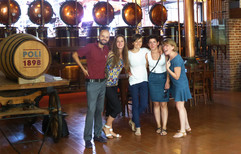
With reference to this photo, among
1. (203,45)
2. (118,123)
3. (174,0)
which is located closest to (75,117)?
(118,123)

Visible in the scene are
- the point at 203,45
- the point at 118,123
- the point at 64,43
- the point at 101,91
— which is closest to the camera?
the point at 101,91

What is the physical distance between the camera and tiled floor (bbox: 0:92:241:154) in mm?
3957

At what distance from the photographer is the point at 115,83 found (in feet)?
14.3

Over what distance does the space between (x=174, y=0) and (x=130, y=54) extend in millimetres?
11708

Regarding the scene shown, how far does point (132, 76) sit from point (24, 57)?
4.98ft

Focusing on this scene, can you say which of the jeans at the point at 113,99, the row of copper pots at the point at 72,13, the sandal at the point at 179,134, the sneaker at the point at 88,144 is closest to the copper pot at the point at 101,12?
the row of copper pots at the point at 72,13

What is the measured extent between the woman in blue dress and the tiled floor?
0.32 metres

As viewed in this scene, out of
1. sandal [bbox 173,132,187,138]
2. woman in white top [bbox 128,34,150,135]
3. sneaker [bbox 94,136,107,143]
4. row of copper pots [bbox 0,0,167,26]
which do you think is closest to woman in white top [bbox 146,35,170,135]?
woman in white top [bbox 128,34,150,135]

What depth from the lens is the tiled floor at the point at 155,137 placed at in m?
3.96

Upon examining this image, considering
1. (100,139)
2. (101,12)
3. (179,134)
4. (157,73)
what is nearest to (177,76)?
(157,73)

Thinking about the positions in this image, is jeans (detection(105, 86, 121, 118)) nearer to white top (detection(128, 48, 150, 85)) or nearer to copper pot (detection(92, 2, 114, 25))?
white top (detection(128, 48, 150, 85))

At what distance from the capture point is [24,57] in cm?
377

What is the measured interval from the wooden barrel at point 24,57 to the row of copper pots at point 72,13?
4336 millimetres

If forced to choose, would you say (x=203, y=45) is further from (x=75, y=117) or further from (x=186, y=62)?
(x=75, y=117)
